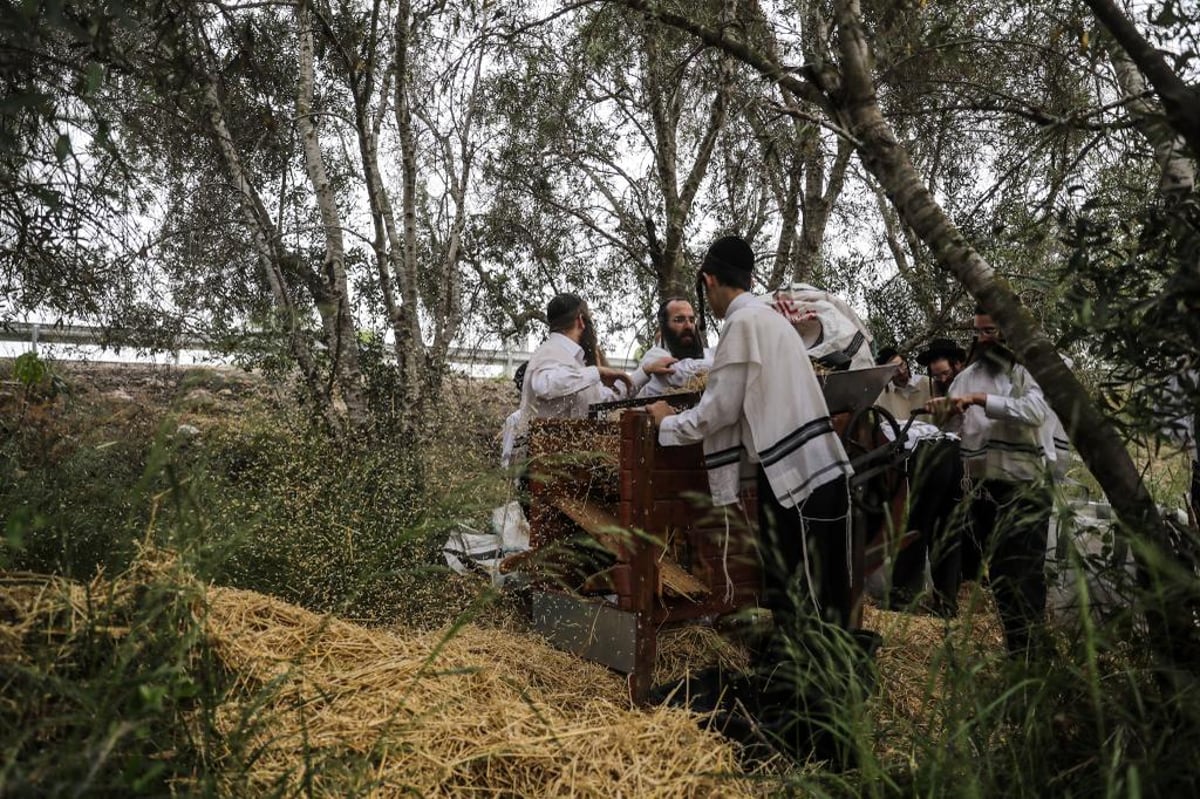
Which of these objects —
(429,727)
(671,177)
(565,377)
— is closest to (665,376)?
(565,377)

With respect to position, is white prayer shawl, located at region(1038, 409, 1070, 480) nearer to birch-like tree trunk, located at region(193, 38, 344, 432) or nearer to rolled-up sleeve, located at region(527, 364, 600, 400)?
rolled-up sleeve, located at region(527, 364, 600, 400)

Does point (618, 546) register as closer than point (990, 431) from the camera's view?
Yes

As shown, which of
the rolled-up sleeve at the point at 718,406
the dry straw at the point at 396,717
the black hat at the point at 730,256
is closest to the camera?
the dry straw at the point at 396,717

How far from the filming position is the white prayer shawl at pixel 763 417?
3744mm

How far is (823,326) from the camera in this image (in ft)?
16.2

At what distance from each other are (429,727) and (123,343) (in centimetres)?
918

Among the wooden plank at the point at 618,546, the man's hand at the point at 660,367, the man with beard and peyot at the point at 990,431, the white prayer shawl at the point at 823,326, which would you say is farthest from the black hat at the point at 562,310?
the man with beard and peyot at the point at 990,431

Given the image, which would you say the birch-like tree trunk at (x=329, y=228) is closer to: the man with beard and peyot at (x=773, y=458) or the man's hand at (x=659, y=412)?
the man's hand at (x=659, y=412)

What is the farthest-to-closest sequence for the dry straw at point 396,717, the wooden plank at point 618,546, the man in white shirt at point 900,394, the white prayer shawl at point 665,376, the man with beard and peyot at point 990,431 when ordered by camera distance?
the man in white shirt at point 900,394 < the white prayer shawl at point 665,376 < the man with beard and peyot at point 990,431 < the wooden plank at point 618,546 < the dry straw at point 396,717

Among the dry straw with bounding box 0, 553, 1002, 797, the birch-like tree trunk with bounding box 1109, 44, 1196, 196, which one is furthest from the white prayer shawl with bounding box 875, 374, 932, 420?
the dry straw with bounding box 0, 553, 1002, 797

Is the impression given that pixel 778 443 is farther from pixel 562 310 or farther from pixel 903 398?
pixel 903 398

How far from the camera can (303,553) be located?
4.71m

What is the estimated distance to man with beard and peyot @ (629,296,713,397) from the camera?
19.0ft

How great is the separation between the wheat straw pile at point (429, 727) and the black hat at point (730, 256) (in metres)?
1.97
